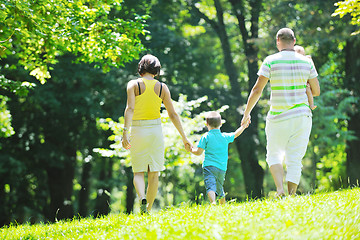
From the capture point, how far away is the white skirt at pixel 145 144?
5891mm

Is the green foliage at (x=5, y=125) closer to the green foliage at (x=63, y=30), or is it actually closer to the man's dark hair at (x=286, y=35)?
the green foliage at (x=63, y=30)

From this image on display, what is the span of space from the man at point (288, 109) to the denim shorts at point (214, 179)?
2.65 feet

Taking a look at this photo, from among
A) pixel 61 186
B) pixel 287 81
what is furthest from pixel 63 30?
pixel 61 186

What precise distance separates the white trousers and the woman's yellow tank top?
5.11 feet

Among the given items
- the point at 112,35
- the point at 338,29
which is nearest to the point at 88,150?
the point at 338,29

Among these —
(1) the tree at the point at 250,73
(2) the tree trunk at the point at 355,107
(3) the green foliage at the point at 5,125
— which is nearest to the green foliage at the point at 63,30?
(3) the green foliage at the point at 5,125

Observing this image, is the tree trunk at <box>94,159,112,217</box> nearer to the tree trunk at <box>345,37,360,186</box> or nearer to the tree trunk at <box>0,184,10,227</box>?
the tree trunk at <box>0,184,10,227</box>

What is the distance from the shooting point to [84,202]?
2288 cm

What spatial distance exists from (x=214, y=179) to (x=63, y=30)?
364 centimetres

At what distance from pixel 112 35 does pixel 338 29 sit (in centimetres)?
1020

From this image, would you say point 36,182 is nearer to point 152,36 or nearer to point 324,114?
point 152,36

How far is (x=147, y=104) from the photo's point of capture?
19.4 ft

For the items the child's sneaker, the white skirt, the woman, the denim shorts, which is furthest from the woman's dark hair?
the child's sneaker

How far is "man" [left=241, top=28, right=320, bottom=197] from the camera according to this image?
230 inches
